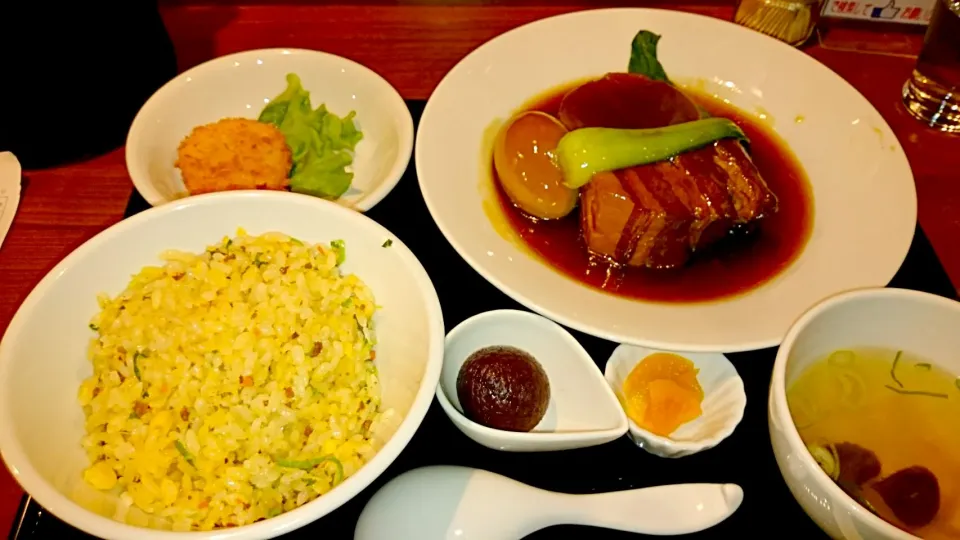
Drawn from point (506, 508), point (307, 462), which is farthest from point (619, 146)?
point (307, 462)

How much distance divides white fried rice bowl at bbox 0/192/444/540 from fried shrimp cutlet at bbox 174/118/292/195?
1.34 ft

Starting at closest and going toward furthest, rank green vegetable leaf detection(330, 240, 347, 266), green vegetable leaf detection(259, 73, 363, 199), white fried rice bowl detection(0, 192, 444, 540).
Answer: white fried rice bowl detection(0, 192, 444, 540)
green vegetable leaf detection(330, 240, 347, 266)
green vegetable leaf detection(259, 73, 363, 199)

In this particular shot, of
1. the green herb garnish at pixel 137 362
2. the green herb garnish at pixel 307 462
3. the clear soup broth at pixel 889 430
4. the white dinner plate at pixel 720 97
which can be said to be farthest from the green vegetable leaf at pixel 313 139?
the clear soup broth at pixel 889 430

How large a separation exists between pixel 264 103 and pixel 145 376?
1.33 metres

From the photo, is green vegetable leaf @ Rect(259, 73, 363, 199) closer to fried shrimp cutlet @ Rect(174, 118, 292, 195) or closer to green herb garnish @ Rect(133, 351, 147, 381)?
fried shrimp cutlet @ Rect(174, 118, 292, 195)

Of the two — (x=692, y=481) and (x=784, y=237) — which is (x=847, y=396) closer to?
(x=692, y=481)

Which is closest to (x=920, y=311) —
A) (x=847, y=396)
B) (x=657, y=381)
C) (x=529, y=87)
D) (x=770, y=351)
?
(x=847, y=396)

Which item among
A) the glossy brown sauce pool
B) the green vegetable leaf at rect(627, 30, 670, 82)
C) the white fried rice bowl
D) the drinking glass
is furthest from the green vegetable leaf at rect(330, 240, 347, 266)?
the drinking glass

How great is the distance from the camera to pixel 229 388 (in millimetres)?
1481

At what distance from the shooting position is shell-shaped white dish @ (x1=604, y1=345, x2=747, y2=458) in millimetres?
1607

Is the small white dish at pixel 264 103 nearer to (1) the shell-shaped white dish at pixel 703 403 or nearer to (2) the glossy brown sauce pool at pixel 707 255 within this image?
(2) the glossy brown sauce pool at pixel 707 255

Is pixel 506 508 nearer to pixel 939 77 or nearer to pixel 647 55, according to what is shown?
pixel 647 55

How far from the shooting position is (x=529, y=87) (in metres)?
2.51

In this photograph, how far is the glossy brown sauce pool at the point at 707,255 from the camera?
2.09 m
